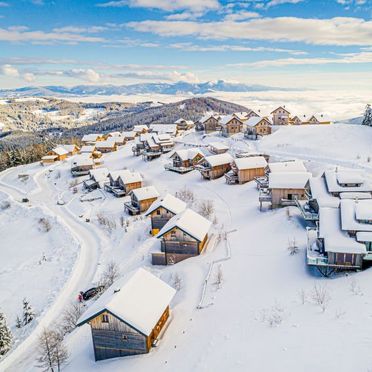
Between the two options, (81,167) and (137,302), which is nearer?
(137,302)

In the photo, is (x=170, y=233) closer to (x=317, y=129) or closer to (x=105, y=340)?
(x=105, y=340)

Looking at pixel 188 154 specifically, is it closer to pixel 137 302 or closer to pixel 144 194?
pixel 144 194

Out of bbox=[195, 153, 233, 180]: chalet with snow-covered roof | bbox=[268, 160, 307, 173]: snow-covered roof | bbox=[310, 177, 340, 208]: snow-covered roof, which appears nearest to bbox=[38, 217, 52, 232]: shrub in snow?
bbox=[195, 153, 233, 180]: chalet with snow-covered roof

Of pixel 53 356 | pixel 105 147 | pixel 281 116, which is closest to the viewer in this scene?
pixel 53 356

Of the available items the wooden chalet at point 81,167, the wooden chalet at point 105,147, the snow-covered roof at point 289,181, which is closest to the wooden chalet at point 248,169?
the snow-covered roof at point 289,181

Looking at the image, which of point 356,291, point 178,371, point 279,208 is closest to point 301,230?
point 279,208

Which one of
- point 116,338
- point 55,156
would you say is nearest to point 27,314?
point 116,338
